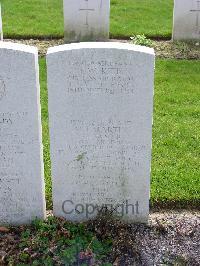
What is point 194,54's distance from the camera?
30.9 ft

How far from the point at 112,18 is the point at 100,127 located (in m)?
7.03

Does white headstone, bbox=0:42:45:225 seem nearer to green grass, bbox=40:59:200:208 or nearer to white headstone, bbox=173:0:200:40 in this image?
green grass, bbox=40:59:200:208

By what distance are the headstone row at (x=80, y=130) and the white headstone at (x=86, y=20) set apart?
550 centimetres

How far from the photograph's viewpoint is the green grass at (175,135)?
536cm

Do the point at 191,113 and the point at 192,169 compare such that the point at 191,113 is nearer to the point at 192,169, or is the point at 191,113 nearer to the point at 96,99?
the point at 192,169

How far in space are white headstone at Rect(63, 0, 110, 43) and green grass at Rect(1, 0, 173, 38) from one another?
379 mm

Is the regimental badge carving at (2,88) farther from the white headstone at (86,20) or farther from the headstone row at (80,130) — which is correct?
the white headstone at (86,20)

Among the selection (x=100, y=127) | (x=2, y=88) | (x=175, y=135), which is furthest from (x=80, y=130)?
(x=175, y=135)

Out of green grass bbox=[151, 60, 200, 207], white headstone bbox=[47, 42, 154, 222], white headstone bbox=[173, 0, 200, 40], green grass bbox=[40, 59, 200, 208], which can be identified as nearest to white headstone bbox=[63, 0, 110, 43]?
white headstone bbox=[173, 0, 200, 40]

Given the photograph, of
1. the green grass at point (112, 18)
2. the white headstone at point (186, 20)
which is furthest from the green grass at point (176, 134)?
the green grass at point (112, 18)

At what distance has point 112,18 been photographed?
11156 mm

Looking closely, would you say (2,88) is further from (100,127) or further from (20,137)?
(100,127)

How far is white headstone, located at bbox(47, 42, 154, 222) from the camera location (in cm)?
426

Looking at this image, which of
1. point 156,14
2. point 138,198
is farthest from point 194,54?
point 138,198
